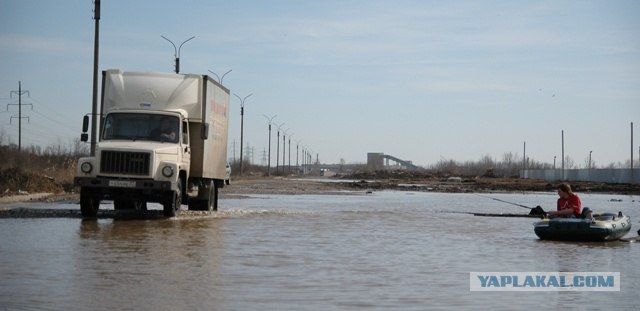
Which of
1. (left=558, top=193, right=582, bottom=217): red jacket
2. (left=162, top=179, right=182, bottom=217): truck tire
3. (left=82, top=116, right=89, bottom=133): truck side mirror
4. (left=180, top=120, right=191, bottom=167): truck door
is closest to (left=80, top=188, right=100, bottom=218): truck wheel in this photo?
(left=82, top=116, right=89, bottom=133): truck side mirror

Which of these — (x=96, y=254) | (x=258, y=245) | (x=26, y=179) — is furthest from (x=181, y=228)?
(x=26, y=179)

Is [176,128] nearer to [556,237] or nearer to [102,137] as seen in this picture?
[102,137]

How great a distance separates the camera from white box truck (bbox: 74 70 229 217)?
24234 millimetres

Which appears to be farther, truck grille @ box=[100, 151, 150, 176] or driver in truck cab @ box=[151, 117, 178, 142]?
driver in truck cab @ box=[151, 117, 178, 142]

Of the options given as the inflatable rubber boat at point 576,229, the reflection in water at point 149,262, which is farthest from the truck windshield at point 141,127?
the inflatable rubber boat at point 576,229

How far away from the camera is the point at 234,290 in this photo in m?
12.2

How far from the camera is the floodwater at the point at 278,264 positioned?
11.5m

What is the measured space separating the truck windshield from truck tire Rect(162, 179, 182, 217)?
133cm

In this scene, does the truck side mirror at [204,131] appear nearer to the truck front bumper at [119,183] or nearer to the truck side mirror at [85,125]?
the truck front bumper at [119,183]

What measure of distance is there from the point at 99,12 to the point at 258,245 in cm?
2057

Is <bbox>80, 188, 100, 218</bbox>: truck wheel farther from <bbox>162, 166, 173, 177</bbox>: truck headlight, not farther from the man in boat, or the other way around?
the man in boat

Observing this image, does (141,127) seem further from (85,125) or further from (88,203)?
(88,203)

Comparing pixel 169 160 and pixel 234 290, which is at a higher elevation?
pixel 169 160

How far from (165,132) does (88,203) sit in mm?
2688
